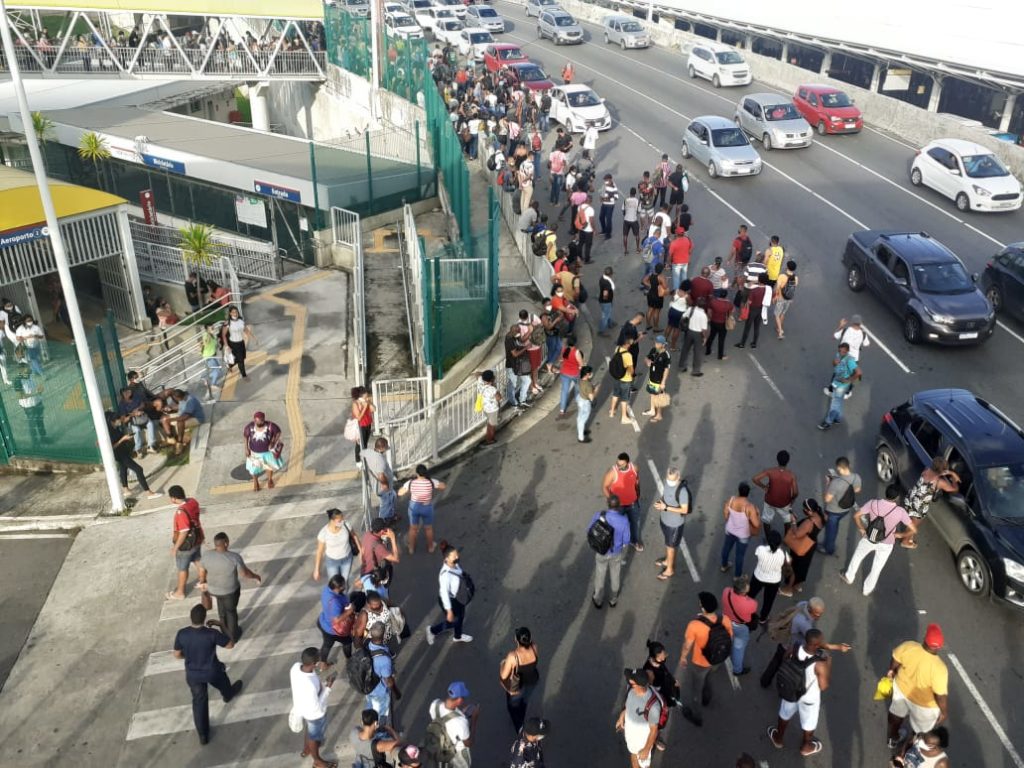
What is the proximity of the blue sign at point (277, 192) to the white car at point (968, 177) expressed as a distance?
59.6 feet

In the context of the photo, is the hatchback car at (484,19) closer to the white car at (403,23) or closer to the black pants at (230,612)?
the white car at (403,23)

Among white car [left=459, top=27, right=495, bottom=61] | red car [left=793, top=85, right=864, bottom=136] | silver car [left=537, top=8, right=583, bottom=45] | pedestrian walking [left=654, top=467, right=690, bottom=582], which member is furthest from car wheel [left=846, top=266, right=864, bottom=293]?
silver car [left=537, top=8, right=583, bottom=45]

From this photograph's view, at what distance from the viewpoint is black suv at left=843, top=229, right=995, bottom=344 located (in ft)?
52.9

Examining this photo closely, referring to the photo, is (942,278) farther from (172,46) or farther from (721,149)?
(172,46)

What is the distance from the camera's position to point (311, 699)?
797 centimetres

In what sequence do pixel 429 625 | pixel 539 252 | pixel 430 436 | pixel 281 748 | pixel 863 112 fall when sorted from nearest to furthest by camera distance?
pixel 281 748, pixel 429 625, pixel 430 436, pixel 539 252, pixel 863 112

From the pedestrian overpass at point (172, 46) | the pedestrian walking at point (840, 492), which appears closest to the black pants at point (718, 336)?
the pedestrian walking at point (840, 492)

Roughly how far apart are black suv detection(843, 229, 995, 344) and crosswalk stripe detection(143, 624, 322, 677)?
41.5ft

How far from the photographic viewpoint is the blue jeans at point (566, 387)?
1460cm

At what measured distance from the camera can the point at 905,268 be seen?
17.1 meters

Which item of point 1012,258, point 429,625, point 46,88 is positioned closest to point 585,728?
point 429,625

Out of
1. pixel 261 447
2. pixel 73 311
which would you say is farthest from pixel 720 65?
pixel 73 311

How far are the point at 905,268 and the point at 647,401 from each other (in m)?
6.26

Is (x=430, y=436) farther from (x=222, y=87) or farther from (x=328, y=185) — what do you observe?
(x=222, y=87)
